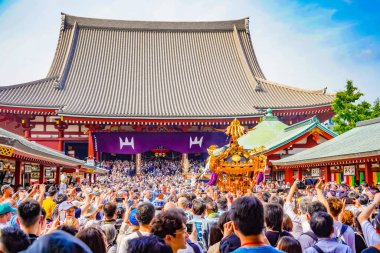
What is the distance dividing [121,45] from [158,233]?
34.5m

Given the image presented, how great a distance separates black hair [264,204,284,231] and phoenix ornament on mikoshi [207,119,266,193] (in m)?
6.09

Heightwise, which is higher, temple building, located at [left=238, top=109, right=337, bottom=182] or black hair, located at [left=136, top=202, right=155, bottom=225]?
temple building, located at [left=238, top=109, right=337, bottom=182]

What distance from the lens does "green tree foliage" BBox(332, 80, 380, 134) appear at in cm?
2609

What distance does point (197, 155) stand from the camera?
33.6 metres

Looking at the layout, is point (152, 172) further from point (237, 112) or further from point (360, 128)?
point (360, 128)

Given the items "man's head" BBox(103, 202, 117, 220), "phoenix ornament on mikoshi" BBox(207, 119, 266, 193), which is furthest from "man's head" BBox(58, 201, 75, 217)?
"phoenix ornament on mikoshi" BBox(207, 119, 266, 193)

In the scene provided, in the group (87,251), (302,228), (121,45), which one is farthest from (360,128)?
(121,45)

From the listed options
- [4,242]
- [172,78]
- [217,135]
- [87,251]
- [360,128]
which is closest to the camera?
[87,251]

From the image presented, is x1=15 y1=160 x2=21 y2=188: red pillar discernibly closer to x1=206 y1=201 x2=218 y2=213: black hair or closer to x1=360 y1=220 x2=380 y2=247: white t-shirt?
x1=206 y1=201 x2=218 y2=213: black hair

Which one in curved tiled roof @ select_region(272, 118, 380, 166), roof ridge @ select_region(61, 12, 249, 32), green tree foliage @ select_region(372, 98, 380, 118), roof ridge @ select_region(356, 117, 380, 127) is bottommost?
curved tiled roof @ select_region(272, 118, 380, 166)

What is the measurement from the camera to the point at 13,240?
9.95 ft

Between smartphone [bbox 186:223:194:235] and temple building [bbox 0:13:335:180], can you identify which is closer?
smartphone [bbox 186:223:194:235]

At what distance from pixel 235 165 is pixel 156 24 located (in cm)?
3023

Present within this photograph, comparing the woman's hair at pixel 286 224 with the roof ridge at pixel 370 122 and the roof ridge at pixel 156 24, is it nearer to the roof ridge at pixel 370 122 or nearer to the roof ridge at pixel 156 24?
the roof ridge at pixel 370 122
